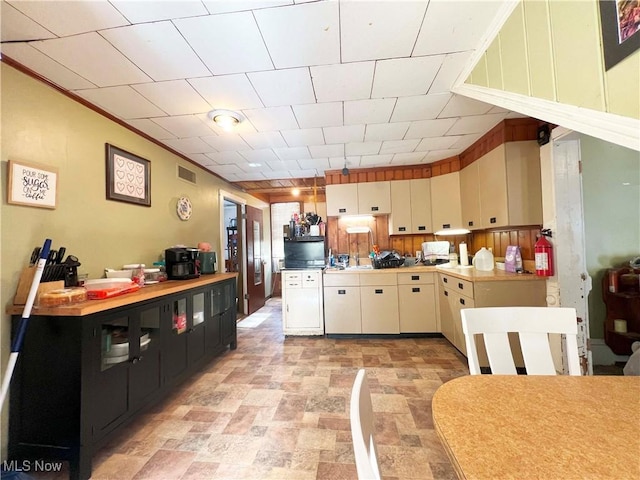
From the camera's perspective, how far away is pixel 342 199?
3.99 meters

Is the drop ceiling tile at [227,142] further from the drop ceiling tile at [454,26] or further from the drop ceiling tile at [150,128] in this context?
the drop ceiling tile at [454,26]

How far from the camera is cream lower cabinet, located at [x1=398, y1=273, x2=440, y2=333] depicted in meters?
3.37

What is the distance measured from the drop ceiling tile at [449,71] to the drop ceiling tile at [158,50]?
1668mm

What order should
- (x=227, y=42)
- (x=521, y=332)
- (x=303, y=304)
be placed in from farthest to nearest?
(x=303, y=304) → (x=227, y=42) → (x=521, y=332)

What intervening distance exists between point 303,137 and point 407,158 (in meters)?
1.64

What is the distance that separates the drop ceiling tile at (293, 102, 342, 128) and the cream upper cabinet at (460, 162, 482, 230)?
1872mm

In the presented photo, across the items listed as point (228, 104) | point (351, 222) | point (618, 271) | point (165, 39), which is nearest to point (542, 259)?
point (618, 271)

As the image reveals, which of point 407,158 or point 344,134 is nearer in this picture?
point 344,134

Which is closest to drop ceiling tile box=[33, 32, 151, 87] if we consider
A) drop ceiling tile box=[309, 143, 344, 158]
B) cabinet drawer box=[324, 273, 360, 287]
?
drop ceiling tile box=[309, 143, 344, 158]

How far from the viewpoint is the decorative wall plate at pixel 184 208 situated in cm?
314

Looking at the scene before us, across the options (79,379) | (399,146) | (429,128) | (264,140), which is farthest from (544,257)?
(79,379)

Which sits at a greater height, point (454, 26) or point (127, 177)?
point (454, 26)

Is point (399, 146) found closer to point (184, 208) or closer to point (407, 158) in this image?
point (407, 158)
